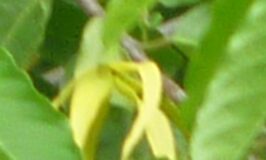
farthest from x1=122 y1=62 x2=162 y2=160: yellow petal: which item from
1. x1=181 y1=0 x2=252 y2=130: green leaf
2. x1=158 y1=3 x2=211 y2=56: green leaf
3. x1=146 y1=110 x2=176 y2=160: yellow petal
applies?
x1=158 y1=3 x2=211 y2=56: green leaf

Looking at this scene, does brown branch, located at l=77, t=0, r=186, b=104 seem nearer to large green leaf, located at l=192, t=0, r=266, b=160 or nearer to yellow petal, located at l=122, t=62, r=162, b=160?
yellow petal, located at l=122, t=62, r=162, b=160

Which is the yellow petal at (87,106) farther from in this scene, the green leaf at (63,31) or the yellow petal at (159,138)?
the green leaf at (63,31)

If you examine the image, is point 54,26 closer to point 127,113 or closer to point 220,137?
point 127,113

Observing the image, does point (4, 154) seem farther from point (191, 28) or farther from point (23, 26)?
point (191, 28)

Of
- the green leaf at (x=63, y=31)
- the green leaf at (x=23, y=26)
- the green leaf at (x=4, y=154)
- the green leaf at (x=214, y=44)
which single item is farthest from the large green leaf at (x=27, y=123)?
the green leaf at (x=63, y=31)

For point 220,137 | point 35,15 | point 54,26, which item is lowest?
point 54,26

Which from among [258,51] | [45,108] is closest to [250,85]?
[258,51]

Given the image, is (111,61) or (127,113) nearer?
(111,61)
